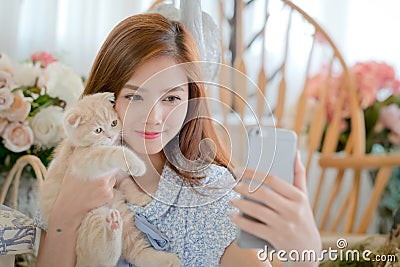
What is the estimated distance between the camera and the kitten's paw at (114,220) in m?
0.71

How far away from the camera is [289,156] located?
0.72m

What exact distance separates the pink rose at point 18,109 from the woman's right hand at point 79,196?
0.19 meters

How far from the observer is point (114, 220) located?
71 centimetres

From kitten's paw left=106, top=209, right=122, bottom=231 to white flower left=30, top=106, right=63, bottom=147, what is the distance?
0.63ft

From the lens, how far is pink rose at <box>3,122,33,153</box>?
35.7 inches

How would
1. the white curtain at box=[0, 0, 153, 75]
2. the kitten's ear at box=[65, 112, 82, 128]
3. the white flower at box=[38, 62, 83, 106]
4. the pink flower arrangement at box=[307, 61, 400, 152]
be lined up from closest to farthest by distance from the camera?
1. the kitten's ear at box=[65, 112, 82, 128]
2. the white flower at box=[38, 62, 83, 106]
3. the white curtain at box=[0, 0, 153, 75]
4. the pink flower arrangement at box=[307, 61, 400, 152]

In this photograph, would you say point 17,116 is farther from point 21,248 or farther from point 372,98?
point 372,98

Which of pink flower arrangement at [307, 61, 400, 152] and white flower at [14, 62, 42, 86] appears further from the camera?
pink flower arrangement at [307, 61, 400, 152]

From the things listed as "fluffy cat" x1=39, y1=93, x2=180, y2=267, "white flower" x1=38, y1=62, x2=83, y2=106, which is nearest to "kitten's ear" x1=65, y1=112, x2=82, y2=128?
"fluffy cat" x1=39, y1=93, x2=180, y2=267

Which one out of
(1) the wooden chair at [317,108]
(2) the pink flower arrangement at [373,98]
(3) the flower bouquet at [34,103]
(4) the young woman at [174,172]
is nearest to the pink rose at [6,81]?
A: (3) the flower bouquet at [34,103]

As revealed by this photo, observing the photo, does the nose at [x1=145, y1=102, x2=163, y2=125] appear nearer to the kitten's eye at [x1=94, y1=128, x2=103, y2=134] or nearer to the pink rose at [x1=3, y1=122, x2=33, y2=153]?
the kitten's eye at [x1=94, y1=128, x2=103, y2=134]

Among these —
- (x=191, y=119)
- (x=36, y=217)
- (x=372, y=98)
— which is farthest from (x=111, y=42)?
(x=372, y=98)

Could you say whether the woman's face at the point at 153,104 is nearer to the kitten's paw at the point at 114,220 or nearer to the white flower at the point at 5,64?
the kitten's paw at the point at 114,220

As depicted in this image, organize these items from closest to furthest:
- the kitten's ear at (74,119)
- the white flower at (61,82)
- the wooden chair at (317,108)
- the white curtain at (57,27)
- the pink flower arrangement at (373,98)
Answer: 1. the kitten's ear at (74,119)
2. the white flower at (61,82)
3. the white curtain at (57,27)
4. the wooden chair at (317,108)
5. the pink flower arrangement at (373,98)
